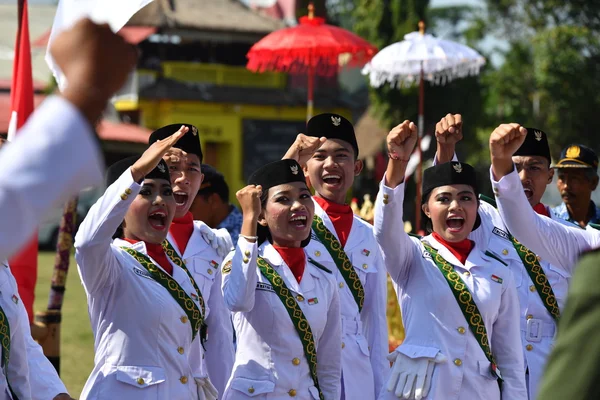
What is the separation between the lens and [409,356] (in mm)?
4988

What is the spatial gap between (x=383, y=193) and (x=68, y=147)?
10.7ft

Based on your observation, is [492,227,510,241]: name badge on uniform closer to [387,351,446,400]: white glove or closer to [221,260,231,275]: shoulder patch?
[387,351,446,400]: white glove

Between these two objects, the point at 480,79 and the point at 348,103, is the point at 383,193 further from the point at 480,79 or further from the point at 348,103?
the point at 348,103

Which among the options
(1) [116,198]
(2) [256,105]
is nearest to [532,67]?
(2) [256,105]

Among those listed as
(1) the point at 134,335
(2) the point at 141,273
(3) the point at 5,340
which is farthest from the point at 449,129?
(3) the point at 5,340

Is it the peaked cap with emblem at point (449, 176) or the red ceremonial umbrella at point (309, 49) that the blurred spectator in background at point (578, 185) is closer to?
the peaked cap with emblem at point (449, 176)

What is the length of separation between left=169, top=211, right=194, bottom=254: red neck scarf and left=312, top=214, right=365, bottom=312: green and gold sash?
2.17 feet

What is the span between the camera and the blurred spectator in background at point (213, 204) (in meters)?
7.62

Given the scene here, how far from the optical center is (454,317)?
16.6ft

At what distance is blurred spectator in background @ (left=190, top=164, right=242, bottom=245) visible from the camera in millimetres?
7617

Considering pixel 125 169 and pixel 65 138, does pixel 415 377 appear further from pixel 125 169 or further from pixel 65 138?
pixel 65 138

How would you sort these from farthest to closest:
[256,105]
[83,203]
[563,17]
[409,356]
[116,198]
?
[256,105] < [563,17] < [83,203] < [409,356] < [116,198]

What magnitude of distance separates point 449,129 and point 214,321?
153 cm

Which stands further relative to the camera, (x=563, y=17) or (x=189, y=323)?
(x=563, y=17)
